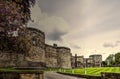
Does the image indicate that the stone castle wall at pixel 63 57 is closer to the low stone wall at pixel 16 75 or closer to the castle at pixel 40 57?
the castle at pixel 40 57

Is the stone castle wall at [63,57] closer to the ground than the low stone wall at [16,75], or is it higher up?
higher up

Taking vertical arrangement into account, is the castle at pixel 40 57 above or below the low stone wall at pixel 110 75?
above

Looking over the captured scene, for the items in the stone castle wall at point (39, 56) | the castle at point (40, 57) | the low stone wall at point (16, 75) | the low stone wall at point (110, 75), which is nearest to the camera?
the low stone wall at point (16, 75)

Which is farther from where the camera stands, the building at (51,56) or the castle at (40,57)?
the building at (51,56)

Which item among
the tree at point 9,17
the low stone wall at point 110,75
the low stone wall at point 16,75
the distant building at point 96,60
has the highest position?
the distant building at point 96,60

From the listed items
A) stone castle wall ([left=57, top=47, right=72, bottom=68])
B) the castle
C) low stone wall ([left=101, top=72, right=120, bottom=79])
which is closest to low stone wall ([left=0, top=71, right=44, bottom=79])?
low stone wall ([left=101, top=72, right=120, bottom=79])

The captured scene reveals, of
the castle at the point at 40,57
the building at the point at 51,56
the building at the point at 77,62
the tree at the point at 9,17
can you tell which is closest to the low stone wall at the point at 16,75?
the tree at the point at 9,17

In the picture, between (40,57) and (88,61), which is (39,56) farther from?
(88,61)

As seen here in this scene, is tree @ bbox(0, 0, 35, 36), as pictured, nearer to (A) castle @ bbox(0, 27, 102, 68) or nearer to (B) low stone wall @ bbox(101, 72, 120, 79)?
(B) low stone wall @ bbox(101, 72, 120, 79)

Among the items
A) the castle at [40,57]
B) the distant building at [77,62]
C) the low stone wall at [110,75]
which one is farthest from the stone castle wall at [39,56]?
the distant building at [77,62]

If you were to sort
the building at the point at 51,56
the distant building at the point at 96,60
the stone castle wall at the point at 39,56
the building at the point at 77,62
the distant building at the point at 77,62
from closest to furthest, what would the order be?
the stone castle wall at the point at 39,56 → the building at the point at 51,56 → the building at the point at 77,62 → the distant building at the point at 77,62 → the distant building at the point at 96,60

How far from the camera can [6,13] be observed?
44.8ft

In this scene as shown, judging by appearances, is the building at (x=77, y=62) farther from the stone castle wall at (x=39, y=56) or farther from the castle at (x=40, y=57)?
the stone castle wall at (x=39, y=56)

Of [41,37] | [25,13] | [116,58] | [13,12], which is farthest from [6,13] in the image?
[116,58]
